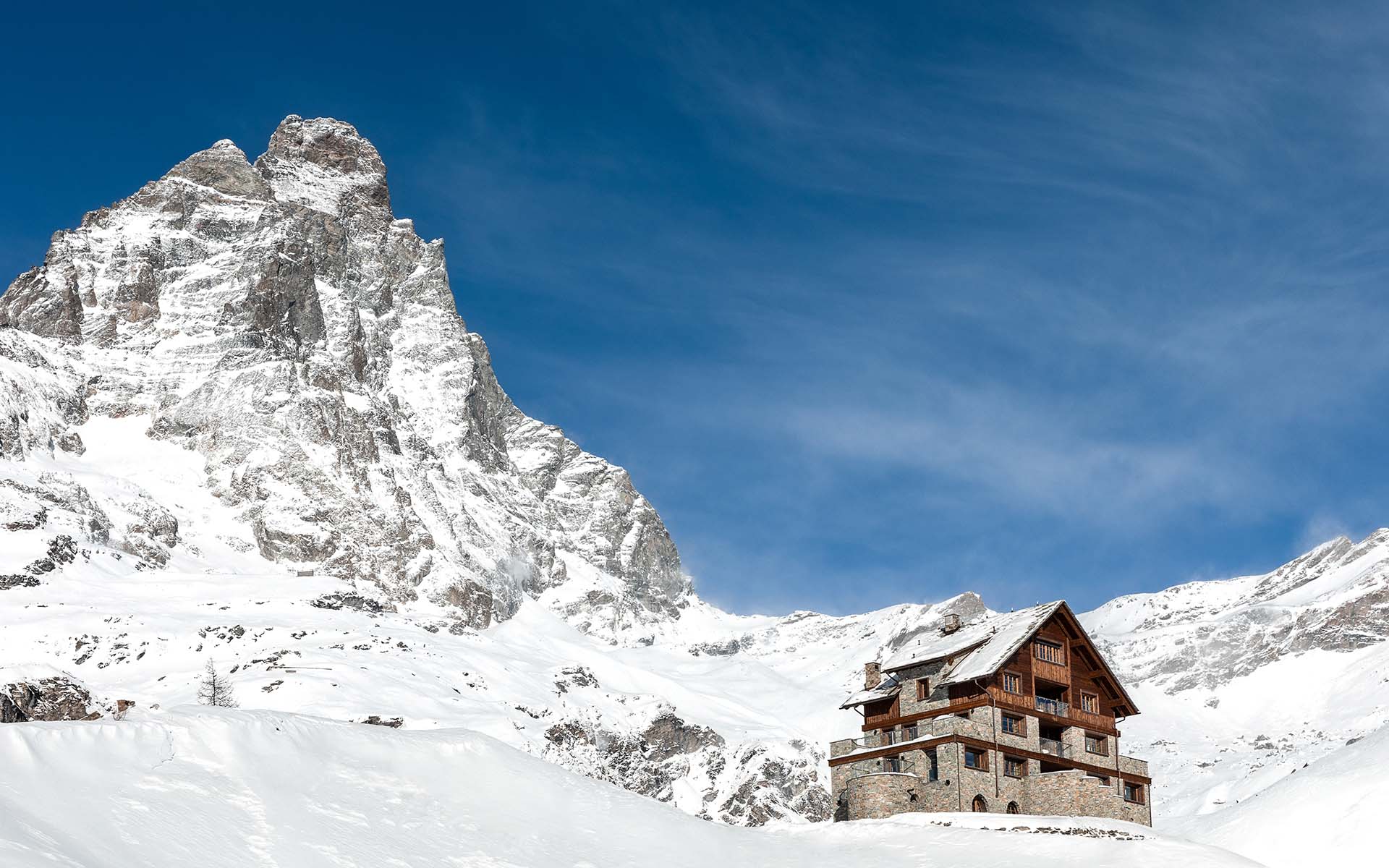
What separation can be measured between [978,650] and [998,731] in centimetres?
342

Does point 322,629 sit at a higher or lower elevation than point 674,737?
higher

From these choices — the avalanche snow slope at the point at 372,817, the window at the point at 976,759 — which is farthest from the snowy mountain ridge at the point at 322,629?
the avalanche snow slope at the point at 372,817

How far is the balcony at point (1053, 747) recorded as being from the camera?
A: 57938 millimetres

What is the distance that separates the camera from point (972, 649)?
58125 mm

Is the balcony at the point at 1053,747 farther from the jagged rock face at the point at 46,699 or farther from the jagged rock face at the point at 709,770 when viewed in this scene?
the jagged rock face at the point at 709,770

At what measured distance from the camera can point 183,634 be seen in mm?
121875

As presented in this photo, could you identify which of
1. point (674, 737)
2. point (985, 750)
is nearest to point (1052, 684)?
point (985, 750)

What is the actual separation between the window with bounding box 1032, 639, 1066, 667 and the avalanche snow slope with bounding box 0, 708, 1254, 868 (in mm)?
12813

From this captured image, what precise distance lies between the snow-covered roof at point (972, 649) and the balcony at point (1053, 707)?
288cm

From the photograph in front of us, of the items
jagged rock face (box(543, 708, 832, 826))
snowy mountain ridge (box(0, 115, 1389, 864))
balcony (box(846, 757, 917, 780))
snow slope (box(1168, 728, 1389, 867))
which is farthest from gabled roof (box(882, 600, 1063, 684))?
jagged rock face (box(543, 708, 832, 826))

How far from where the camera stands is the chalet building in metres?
54.8

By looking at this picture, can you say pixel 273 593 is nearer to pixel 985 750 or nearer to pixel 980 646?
pixel 980 646

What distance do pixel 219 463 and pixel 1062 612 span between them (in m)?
148

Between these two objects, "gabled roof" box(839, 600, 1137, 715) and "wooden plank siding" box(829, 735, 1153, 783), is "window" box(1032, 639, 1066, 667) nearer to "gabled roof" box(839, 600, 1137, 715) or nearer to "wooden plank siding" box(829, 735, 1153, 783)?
"gabled roof" box(839, 600, 1137, 715)
